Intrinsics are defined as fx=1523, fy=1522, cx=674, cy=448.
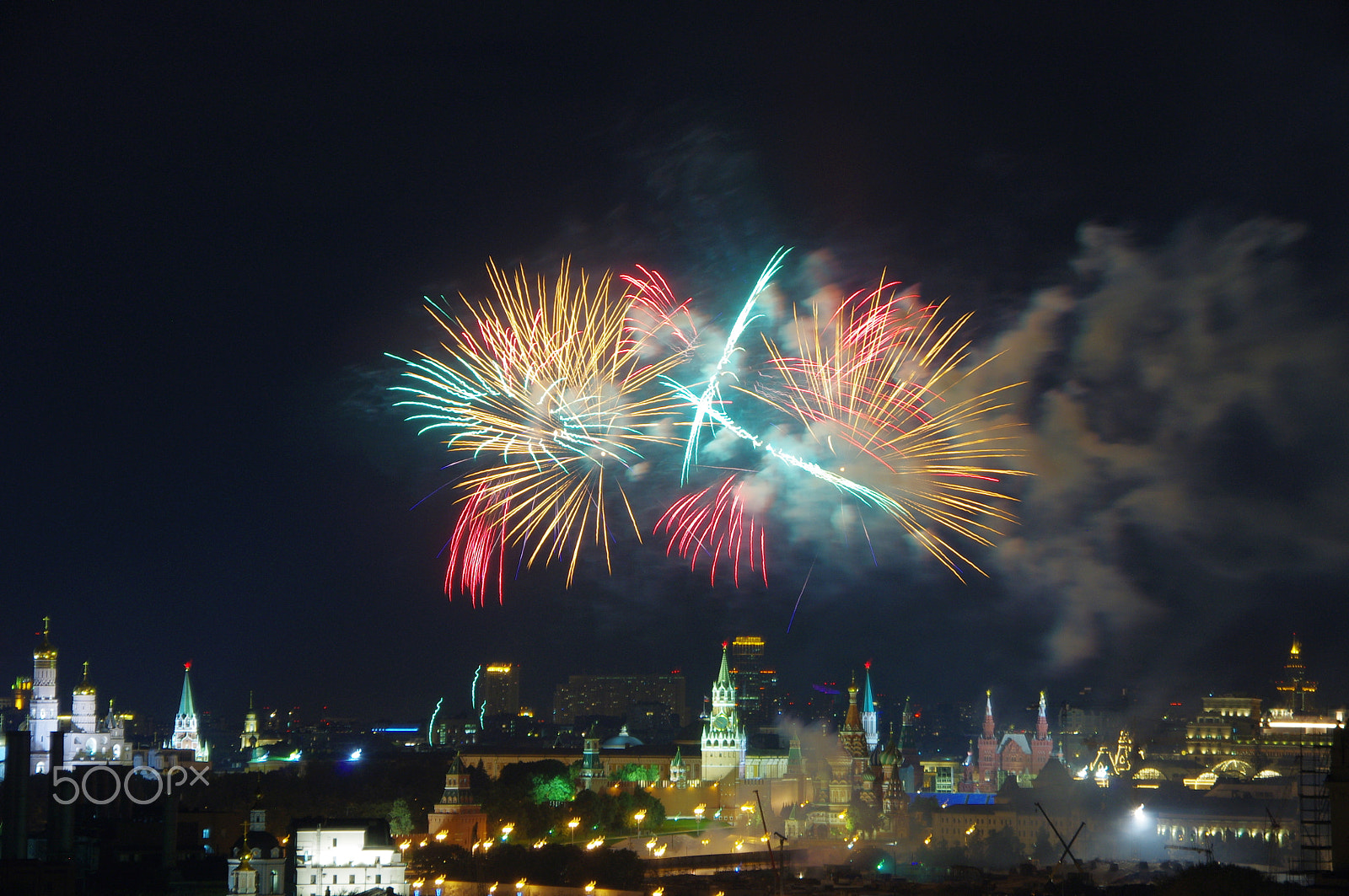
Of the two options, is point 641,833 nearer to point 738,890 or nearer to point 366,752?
point 738,890

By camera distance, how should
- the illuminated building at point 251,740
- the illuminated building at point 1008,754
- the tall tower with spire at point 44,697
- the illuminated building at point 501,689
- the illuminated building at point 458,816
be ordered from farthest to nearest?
the illuminated building at point 501,689, the illuminated building at point 251,740, the illuminated building at point 1008,754, the tall tower with spire at point 44,697, the illuminated building at point 458,816

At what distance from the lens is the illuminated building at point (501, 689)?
14412 cm

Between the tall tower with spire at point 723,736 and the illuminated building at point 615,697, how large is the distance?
49.3m

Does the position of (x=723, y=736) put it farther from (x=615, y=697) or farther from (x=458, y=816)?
(x=615, y=697)

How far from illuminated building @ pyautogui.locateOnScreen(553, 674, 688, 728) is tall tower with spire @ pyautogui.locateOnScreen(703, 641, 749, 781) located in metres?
49.3

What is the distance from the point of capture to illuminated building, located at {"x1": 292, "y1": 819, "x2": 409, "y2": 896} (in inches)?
1688

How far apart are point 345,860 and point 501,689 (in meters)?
105

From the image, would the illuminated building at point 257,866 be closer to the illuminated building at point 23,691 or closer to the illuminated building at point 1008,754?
the illuminated building at point 23,691

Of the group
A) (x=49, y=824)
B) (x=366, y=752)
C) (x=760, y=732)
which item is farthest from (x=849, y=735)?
(x=49, y=824)

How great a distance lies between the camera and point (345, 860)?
43188mm

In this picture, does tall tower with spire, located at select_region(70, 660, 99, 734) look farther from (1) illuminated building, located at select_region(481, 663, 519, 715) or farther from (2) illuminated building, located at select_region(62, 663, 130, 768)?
(1) illuminated building, located at select_region(481, 663, 519, 715)

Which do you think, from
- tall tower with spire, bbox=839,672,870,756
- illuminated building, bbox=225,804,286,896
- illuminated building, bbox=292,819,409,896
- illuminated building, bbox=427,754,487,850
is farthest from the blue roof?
illuminated building, bbox=225,804,286,896

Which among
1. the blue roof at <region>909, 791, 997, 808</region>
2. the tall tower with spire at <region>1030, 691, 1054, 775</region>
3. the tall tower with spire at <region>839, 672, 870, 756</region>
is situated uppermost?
the tall tower with spire at <region>839, 672, 870, 756</region>

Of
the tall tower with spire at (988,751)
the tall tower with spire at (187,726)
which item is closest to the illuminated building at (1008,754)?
the tall tower with spire at (988,751)
